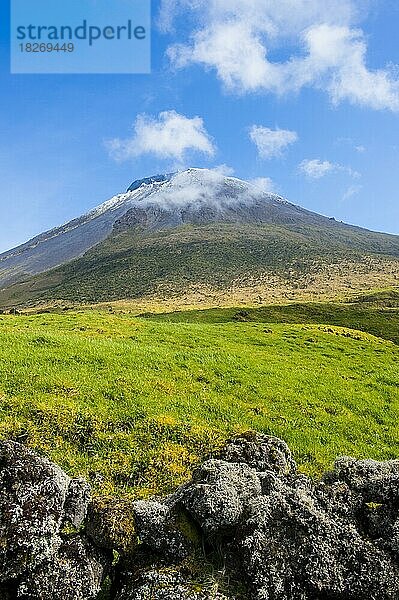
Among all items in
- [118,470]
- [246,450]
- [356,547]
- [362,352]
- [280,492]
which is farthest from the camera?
[362,352]

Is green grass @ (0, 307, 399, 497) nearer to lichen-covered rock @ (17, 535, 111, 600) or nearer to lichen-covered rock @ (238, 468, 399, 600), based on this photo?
lichen-covered rock @ (17, 535, 111, 600)

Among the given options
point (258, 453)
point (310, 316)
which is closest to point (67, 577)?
point (258, 453)

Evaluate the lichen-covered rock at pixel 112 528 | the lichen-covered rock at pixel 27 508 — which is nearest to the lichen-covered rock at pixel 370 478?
the lichen-covered rock at pixel 112 528

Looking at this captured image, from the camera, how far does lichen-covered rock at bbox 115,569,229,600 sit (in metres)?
5.70

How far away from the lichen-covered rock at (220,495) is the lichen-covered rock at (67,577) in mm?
1562

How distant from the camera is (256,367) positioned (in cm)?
2272

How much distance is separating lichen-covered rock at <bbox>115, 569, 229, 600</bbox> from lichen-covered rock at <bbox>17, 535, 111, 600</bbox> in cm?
45

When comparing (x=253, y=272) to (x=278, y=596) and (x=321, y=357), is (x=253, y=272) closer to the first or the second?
(x=321, y=357)

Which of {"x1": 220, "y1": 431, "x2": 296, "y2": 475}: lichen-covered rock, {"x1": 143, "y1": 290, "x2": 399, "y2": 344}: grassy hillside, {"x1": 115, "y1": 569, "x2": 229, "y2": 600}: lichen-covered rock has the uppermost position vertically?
{"x1": 220, "y1": 431, "x2": 296, "y2": 475}: lichen-covered rock

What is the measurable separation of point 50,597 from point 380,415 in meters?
16.2

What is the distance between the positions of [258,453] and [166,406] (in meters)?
8.04

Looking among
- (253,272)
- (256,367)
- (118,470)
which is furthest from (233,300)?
(118,470)

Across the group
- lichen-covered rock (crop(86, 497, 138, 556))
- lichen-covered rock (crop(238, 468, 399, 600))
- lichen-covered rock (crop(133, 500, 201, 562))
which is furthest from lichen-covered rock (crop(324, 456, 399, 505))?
lichen-covered rock (crop(86, 497, 138, 556))

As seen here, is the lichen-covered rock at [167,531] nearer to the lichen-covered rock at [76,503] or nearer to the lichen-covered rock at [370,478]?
the lichen-covered rock at [76,503]
